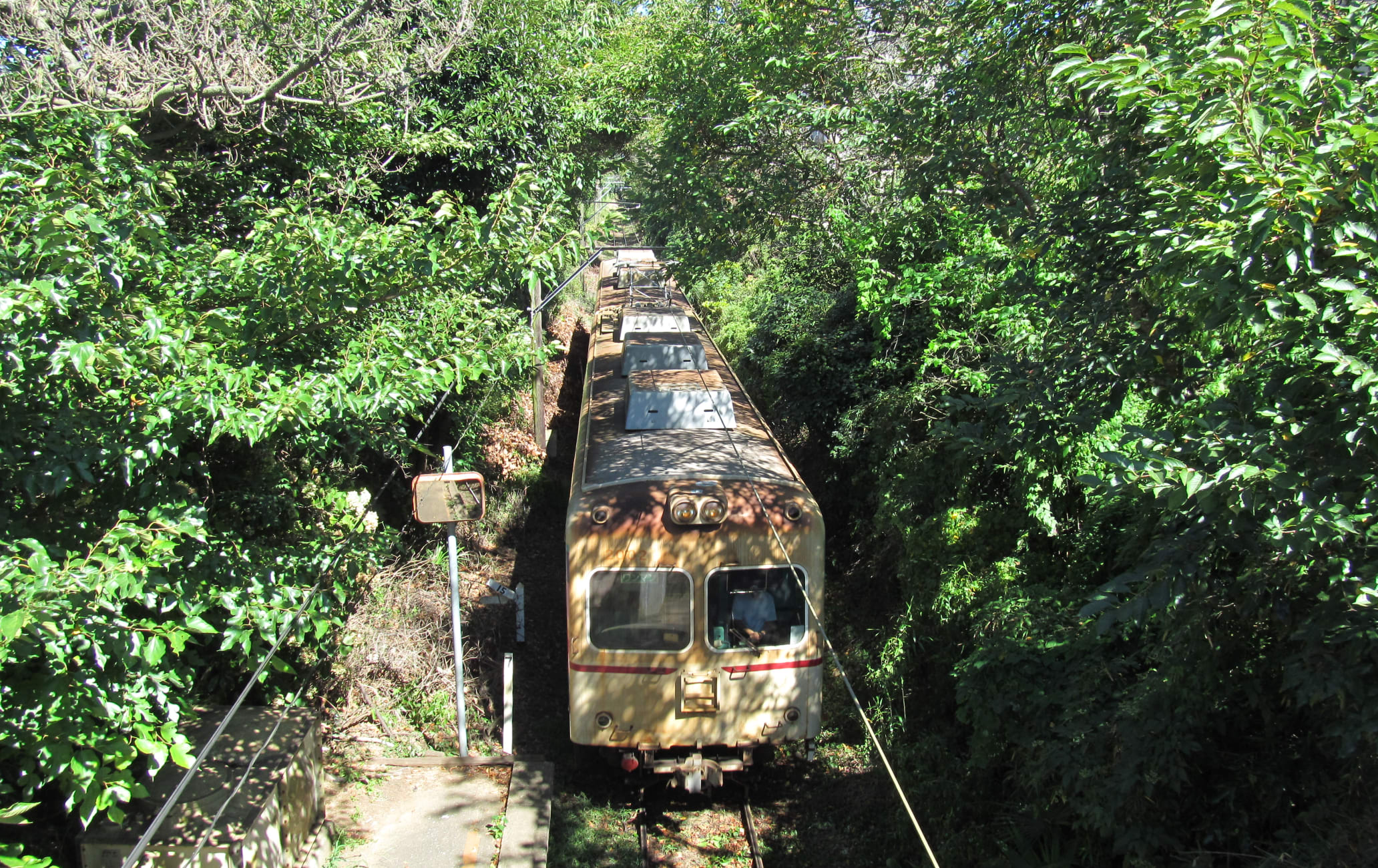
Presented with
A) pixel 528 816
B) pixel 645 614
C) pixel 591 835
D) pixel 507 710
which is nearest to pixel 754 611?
pixel 645 614

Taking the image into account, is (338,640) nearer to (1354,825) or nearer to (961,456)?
(961,456)

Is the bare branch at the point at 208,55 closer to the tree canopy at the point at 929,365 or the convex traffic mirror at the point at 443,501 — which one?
the tree canopy at the point at 929,365

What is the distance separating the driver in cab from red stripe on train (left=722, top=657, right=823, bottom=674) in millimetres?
190

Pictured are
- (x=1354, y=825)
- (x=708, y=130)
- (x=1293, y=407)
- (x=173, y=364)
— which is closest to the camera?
(x=1293, y=407)

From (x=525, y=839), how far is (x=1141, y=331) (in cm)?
548

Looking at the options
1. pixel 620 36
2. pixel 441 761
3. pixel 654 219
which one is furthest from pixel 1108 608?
pixel 620 36

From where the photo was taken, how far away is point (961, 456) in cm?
799

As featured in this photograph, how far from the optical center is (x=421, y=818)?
6.90 meters

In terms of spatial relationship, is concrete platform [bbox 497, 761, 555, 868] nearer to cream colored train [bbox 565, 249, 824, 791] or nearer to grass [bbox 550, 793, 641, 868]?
grass [bbox 550, 793, 641, 868]

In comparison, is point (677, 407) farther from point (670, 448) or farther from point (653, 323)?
point (653, 323)

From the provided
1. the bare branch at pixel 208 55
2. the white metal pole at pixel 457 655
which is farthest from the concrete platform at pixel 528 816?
the bare branch at pixel 208 55

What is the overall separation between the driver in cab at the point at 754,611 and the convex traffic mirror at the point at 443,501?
2290mm

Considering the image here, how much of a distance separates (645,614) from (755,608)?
0.87 meters

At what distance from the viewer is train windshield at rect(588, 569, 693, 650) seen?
6801 millimetres
